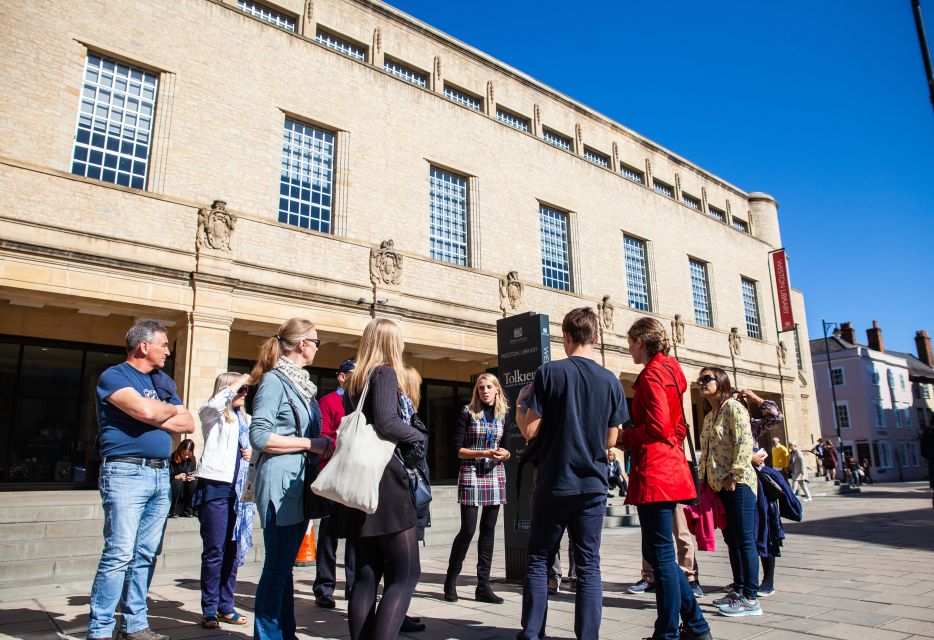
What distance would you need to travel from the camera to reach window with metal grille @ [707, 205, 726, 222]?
102 ft

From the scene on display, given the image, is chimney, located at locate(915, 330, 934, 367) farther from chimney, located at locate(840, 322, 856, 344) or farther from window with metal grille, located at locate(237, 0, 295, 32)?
window with metal grille, located at locate(237, 0, 295, 32)

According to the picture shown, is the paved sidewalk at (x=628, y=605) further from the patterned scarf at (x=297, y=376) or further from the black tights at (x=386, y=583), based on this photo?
the patterned scarf at (x=297, y=376)

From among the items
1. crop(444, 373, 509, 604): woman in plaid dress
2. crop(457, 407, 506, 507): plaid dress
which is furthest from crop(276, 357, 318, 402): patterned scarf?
crop(457, 407, 506, 507): plaid dress

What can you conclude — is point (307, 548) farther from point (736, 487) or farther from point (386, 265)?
point (386, 265)

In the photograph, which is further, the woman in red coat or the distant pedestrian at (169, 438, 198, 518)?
the distant pedestrian at (169, 438, 198, 518)

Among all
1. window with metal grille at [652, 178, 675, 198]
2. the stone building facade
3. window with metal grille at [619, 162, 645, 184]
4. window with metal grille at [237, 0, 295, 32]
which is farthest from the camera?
window with metal grille at [652, 178, 675, 198]

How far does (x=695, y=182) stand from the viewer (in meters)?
30.4

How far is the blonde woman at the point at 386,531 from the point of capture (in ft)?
10.8

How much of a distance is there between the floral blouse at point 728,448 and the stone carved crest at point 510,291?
1427cm

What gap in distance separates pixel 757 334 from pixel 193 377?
88.1ft

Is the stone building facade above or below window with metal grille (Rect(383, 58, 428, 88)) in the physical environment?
below

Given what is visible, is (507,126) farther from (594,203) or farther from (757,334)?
(757,334)

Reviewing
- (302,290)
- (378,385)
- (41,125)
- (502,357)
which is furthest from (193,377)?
(378,385)

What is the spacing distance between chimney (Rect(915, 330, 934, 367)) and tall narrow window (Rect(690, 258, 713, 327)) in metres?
45.5
